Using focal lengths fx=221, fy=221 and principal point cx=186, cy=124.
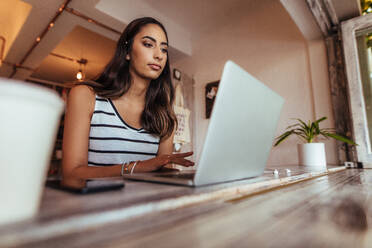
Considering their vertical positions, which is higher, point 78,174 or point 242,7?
point 242,7

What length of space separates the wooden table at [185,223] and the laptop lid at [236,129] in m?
0.07

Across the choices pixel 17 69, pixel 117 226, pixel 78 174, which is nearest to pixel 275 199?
pixel 117 226

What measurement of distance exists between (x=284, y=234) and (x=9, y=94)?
0.25 meters

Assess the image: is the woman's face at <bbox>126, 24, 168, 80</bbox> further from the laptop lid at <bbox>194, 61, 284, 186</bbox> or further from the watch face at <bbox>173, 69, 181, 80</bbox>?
the watch face at <bbox>173, 69, 181, 80</bbox>

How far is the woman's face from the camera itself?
48.1 inches

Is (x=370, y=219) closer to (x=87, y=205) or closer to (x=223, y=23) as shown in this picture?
(x=87, y=205)

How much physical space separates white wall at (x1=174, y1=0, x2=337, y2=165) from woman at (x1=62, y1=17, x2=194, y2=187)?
4.16ft

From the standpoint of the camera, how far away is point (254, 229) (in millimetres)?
212

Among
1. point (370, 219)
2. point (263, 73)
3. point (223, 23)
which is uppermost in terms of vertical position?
point (223, 23)

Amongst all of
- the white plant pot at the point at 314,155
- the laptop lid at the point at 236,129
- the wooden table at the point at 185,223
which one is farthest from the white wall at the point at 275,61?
the wooden table at the point at 185,223

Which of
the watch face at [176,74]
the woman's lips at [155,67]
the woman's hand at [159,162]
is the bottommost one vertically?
the woman's hand at [159,162]

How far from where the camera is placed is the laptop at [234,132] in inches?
14.0

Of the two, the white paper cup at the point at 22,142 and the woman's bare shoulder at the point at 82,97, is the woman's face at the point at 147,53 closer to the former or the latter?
the woman's bare shoulder at the point at 82,97

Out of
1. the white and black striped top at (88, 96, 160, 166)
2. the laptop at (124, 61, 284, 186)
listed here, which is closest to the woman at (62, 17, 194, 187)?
the white and black striped top at (88, 96, 160, 166)
